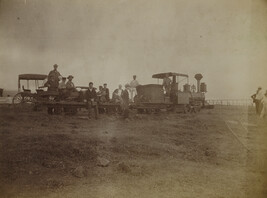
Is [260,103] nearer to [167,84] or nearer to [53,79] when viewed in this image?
[167,84]

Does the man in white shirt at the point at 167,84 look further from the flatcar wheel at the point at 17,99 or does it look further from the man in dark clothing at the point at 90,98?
the flatcar wheel at the point at 17,99

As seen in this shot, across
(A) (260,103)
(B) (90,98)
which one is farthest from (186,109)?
(B) (90,98)

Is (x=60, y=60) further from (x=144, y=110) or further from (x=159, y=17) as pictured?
(x=144, y=110)

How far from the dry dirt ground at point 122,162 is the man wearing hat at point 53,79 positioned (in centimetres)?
100

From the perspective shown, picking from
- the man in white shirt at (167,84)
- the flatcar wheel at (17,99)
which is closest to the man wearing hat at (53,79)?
the flatcar wheel at (17,99)

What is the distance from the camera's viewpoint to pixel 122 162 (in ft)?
14.4

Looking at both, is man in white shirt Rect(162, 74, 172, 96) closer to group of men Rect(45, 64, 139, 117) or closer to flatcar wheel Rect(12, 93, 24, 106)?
group of men Rect(45, 64, 139, 117)

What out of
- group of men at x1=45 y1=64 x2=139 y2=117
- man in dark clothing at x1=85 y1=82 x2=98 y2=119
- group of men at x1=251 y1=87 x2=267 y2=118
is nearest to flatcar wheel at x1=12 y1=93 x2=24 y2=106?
group of men at x1=45 y1=64 x2=139 y2=117

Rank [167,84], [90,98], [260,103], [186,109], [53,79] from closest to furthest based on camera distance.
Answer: [53,79] → [90,98] → [260,103] → [167,84] → [186,109]

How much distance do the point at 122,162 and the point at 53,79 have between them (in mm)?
3324

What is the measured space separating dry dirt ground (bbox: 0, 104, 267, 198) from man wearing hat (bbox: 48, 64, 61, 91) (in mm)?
995

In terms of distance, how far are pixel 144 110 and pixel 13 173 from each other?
6.89 m

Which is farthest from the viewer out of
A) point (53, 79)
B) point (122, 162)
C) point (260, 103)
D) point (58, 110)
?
point (260, 103)

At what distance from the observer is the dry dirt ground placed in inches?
148
